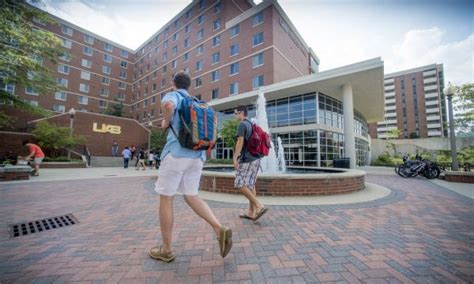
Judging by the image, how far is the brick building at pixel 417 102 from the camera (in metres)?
61.3

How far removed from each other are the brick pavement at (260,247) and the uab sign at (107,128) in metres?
22.3

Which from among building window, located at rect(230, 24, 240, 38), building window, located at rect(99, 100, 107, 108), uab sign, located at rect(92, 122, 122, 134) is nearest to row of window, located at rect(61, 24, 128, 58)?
building window, located at rect(99, 100, 107, 108)

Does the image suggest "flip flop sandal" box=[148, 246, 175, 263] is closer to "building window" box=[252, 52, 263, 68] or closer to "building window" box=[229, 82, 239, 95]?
"building window" box=[252, 52, 263, 68]

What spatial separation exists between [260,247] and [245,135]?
1.61 m

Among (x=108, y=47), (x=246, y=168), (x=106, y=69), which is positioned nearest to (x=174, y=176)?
(x=246, y=168)

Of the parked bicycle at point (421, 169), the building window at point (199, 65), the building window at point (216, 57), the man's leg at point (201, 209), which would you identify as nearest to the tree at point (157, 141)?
the building window at point (199, 65)

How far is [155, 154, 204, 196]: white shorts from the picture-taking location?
6.31 ft

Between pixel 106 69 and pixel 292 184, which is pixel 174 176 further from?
pixel 106 69

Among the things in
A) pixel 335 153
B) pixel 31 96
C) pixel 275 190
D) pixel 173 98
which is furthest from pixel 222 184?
pixel 31 96

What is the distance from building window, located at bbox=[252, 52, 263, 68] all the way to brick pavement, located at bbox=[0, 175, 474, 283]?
22326 millimetres

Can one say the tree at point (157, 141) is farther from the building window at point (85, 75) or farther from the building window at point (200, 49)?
the building window at point (85, 75)

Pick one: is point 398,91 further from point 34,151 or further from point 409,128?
point 34,151

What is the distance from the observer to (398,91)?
68.2 metres

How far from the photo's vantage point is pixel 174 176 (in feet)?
6.36
